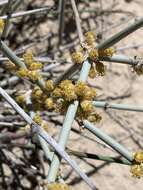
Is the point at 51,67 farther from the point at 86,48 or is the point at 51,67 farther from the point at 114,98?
the point at 86,48

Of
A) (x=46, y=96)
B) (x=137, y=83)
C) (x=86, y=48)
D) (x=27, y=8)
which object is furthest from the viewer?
(x=27, y=8)

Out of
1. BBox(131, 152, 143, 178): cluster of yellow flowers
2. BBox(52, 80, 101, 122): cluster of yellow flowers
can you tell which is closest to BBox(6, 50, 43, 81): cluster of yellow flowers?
BBox(52, 80, 101, 122): cluster of yellow flowers

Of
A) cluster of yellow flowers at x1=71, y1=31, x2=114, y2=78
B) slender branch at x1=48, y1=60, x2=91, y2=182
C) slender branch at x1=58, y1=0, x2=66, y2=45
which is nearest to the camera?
slender branch at x1=48, y1=60, x2=91, y2=182

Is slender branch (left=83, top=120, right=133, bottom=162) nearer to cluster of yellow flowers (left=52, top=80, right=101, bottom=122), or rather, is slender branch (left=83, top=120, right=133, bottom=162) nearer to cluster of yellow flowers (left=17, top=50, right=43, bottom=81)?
cluster of yellow flowers (left=52, top=80, right=101, bottom=122)

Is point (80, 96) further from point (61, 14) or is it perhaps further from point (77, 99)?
point (61, 14)

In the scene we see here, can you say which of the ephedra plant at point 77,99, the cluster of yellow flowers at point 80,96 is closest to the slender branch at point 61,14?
the ephedra plant at point 77,99

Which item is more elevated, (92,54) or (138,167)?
(92,54)

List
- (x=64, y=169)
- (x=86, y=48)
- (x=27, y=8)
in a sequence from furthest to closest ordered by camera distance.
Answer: (x=27, y=8) < (x=64, y=169) < (x=86, y=48)

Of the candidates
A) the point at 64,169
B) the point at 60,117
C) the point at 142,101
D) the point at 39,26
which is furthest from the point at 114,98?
the point at 39,26

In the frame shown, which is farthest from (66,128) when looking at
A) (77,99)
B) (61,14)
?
(61,14)
